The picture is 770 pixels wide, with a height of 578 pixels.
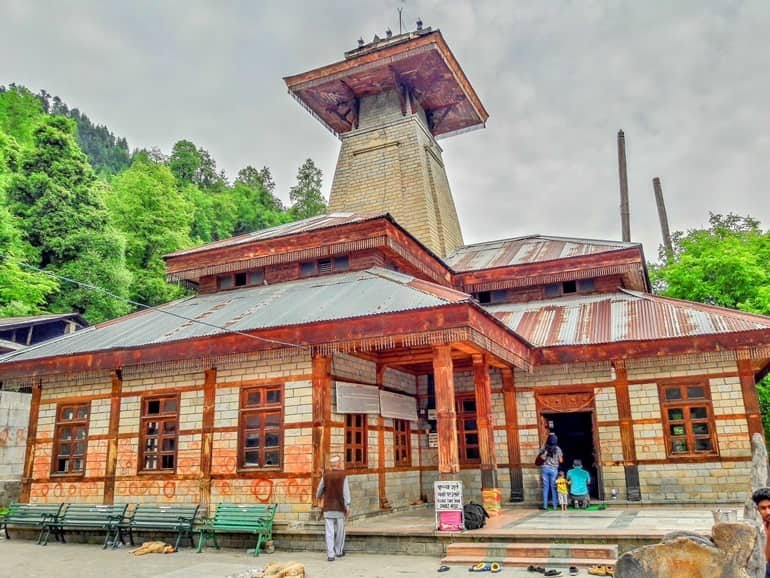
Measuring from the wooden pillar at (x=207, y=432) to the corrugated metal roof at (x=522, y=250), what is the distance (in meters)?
7.48

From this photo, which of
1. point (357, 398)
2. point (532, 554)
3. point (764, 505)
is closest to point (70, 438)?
point (357, 398)


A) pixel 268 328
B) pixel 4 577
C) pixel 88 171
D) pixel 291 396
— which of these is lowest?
pixel 4 577

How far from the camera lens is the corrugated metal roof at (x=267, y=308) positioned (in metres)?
9.91

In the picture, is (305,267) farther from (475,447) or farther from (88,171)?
(88,171)

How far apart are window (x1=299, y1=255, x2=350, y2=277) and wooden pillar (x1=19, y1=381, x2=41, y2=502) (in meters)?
5.95

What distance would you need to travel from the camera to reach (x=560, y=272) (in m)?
15.2

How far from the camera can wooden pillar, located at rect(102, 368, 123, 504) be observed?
11.4 m

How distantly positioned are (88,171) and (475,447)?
23916mm

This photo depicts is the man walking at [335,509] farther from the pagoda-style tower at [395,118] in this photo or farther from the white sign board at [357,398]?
the pagoda-style tower at [395,118]

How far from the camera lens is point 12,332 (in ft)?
72.0

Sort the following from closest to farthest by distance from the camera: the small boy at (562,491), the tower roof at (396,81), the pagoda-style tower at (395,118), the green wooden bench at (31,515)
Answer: the green wooden bench at (31,515) < the small boy at (562,491) < the pagoda-style tower at (395,118) < the tower roof at (396,81)

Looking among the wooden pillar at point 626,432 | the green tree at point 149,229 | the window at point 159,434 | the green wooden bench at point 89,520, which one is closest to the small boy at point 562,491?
the wooden pillar at point 626,432

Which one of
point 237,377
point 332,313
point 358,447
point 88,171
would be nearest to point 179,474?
point 237,377

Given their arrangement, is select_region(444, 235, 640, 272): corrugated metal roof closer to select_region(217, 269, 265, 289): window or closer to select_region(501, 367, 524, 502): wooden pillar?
select_region(501, 367, 524, 502): wooden pillar
